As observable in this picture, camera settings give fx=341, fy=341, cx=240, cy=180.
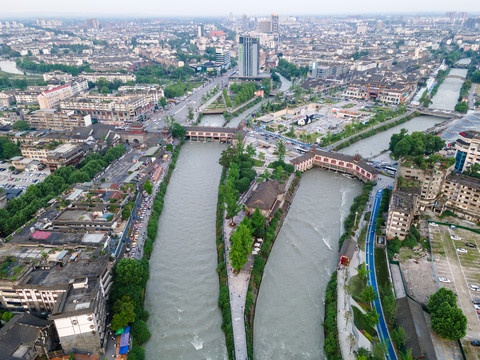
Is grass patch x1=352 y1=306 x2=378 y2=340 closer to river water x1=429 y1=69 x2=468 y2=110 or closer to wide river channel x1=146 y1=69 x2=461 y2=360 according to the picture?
wide river channel x1=146 y1=69 x2=461 y2=360

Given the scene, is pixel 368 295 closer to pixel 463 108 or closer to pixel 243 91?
pixel 463 108

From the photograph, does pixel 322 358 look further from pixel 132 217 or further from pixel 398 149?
pixel 398 149

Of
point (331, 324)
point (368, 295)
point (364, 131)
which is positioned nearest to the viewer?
Answer: point (331, 324)

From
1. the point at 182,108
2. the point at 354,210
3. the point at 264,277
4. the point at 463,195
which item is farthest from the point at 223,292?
the point at 182,108

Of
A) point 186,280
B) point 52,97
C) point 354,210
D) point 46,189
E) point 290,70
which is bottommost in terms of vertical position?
point 186,280

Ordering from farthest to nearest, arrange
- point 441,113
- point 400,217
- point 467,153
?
point 441,113, point 467,153, point 400,217

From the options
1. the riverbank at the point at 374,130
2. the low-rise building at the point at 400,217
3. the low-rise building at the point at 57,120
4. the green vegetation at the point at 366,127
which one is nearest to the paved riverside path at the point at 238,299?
the low-rise building at the point at 400,217

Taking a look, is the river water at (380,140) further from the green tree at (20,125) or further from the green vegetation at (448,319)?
the green tree at (20,125)
